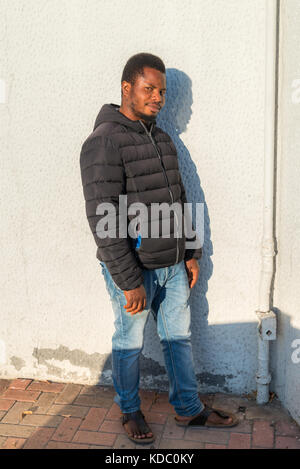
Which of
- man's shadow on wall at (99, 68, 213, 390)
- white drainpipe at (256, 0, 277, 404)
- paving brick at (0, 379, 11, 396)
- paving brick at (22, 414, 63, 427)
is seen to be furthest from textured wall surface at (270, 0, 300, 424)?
paving brick at (0, 379, 11, 396)

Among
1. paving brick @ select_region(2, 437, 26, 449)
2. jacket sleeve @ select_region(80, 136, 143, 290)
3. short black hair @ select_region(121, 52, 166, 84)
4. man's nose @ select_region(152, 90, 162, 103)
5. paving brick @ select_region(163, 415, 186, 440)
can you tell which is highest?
short black hair @ select_region(121, 52, 166, 84)

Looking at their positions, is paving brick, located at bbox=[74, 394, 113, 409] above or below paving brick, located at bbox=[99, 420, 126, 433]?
above

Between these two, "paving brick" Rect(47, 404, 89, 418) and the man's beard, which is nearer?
the man's beard

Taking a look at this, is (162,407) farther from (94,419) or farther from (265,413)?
(265,413)

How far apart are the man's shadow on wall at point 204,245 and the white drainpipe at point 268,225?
372 mm

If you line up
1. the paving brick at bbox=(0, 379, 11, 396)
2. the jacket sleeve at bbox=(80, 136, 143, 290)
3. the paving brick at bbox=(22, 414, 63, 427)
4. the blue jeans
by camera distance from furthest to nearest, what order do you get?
the paving brick at bbox=(0, 379, 11, 396) < the paving brick at bbox=(22, 414, 63, 427) < the blue jeans < the jacket sleeve at bbox=(80, 136, 143, 290)

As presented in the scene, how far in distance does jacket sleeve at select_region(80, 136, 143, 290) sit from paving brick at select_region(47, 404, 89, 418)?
1.15m

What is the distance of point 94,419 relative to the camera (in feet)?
11.7

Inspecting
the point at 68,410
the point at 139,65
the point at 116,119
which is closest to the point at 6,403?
the point at 68,410

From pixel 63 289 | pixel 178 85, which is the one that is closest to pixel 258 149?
pixel 178 85

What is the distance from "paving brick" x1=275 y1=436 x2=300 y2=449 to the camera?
3.24 metres

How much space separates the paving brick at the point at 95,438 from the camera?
11.0 feet

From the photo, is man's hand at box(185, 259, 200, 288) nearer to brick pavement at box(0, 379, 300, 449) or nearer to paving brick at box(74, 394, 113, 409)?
brick pavement at box(0, 379, 300, 449)
